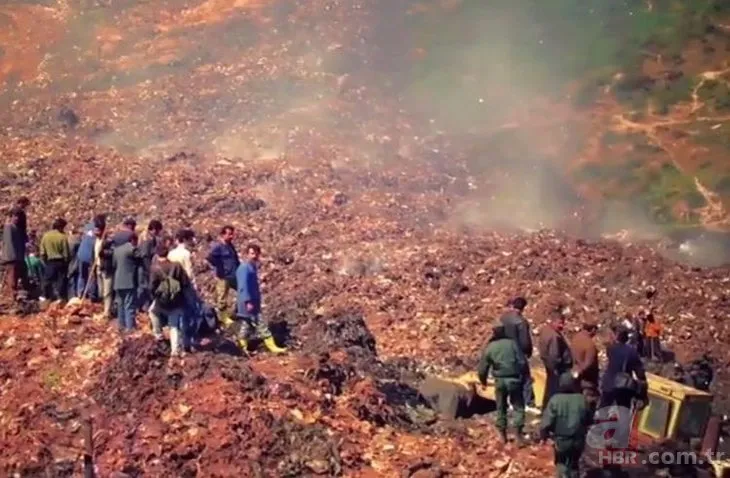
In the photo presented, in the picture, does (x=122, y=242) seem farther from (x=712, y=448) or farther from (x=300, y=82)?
(x=300, y=82)

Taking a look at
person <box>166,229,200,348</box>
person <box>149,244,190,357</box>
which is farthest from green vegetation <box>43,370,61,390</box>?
person <box>166,229,200,348</box>

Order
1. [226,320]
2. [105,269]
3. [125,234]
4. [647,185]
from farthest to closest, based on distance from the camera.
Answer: [647,185]
[226,320]
[105,269]
[125,234]

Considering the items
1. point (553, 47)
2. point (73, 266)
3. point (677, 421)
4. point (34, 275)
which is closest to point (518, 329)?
point (677, 421)

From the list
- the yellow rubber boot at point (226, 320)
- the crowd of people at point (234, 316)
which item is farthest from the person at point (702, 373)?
the yellow rubber boot at point (226, 320)

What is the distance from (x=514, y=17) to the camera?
3403cm

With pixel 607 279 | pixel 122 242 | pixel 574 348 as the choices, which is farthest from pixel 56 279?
pixel 607 279

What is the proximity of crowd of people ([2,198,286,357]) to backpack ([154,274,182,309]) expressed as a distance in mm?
12

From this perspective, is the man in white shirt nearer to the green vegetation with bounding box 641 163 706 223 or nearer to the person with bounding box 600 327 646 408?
the person with bounding box 600 327 646 408

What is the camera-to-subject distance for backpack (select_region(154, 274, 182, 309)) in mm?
10062

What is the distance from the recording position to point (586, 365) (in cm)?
912

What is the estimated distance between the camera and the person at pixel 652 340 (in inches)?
528

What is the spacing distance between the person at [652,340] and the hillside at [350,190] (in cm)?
119

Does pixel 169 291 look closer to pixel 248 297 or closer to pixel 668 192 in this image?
pixel 248 297

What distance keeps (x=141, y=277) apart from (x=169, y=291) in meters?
1.26
